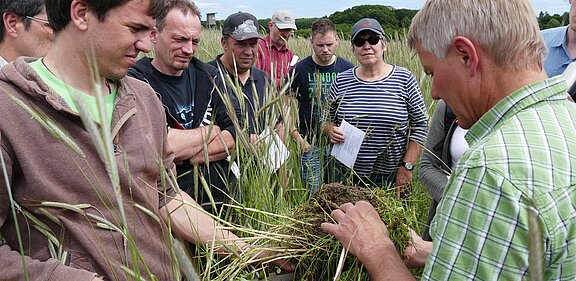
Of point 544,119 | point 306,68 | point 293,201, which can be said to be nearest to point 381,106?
point 306,68

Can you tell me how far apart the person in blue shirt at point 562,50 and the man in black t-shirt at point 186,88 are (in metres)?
1.59

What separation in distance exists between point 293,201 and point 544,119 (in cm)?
116

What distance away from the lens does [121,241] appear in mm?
1409

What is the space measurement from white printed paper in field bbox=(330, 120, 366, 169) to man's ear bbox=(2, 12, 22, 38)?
5.32 feet

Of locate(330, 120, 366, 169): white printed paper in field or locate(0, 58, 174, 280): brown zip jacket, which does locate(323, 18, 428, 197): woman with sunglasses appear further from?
locate(0, 58, 174, 280): brown zip jacket

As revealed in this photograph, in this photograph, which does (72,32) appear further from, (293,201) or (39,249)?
(293,201)

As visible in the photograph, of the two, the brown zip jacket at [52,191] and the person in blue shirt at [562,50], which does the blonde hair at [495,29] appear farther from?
the person in blue shirt at [562,50]

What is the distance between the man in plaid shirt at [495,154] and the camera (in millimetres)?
934

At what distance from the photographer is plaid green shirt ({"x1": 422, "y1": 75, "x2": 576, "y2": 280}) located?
0.93 meters

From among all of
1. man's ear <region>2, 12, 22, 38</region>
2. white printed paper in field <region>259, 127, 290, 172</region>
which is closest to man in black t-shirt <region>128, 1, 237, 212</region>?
white printed paper in field <region>259, 127, 290, 172</region>

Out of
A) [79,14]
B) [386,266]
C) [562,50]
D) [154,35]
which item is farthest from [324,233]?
[562,50]

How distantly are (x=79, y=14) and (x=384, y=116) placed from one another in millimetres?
2326

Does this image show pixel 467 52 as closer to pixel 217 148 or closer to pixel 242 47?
pixel 217 148

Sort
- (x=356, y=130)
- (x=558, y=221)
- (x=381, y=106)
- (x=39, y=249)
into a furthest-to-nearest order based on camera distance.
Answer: (x=381, y=106)
(x=356, y=130)
(x=39, y=249)
(x=558, y=221)
